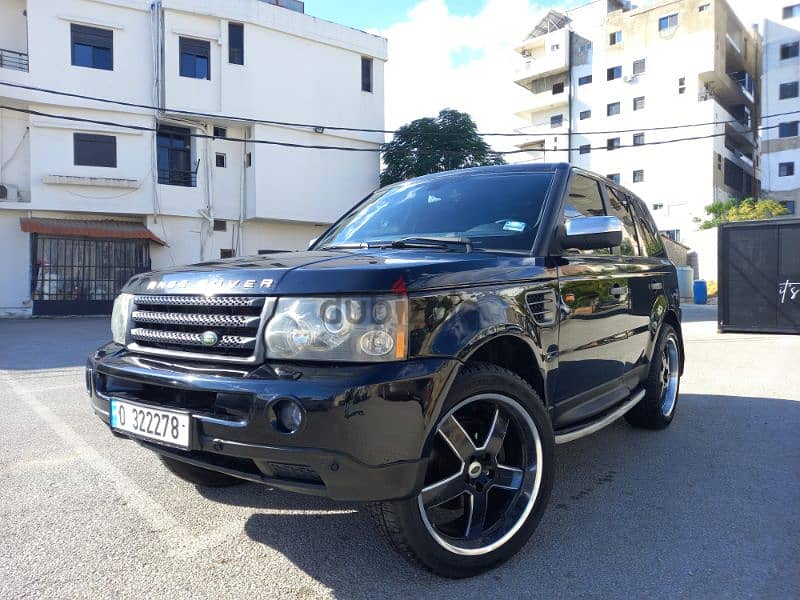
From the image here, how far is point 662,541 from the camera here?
268 cm

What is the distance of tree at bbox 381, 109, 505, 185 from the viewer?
2556 cm

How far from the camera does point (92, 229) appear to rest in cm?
1933

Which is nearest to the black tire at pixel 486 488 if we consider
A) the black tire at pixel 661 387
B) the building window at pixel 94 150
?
the black tire at pixel 661 387

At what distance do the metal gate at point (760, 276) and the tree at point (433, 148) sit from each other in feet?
50.3

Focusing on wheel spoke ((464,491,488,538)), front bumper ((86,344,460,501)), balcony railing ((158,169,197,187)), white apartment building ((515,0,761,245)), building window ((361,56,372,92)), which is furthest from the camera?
white apartment building ((515,0,761,245))

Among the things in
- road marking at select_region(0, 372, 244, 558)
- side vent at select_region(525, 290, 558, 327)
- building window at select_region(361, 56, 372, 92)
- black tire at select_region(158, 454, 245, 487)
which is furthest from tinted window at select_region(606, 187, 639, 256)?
building window at select_region(361, 56, 372, 92)

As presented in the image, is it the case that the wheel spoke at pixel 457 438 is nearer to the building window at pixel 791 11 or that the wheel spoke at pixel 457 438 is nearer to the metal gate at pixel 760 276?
the metal gate at pixel 760 276

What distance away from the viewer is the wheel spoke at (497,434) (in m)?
2.46

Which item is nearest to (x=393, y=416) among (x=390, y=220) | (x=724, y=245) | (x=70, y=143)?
(x=390, y=220)

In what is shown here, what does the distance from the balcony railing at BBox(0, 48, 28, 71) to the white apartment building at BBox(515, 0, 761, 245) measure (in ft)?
84.0

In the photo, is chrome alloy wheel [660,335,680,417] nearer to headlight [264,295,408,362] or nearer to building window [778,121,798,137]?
headlight [264,295,408,362]

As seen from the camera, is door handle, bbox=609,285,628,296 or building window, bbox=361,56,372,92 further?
building window, bbox=361,56,372,92

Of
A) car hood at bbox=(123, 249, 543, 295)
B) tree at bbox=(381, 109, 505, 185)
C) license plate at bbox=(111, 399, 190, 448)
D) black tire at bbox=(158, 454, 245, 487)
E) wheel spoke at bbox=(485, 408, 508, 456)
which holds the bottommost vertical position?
black tire at bbox=(158, 454, 245, 487)

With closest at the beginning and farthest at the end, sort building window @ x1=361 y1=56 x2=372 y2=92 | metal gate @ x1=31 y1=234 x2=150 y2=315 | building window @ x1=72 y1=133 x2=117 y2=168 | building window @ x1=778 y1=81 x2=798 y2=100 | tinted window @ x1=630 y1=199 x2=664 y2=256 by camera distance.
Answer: tinted window @ x1=630 y1=199 x2=664 y2=256 → metal gate @ x1=31 y1=234 x2=150 y2=315 → building window @ x1=72 y1=133 x2=117 y2=168 → building window @ x1=361 y1=56 x2=372 y2=92 → building window @ x1=778 y1=81 x2=798 y2=100
